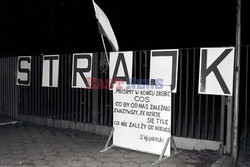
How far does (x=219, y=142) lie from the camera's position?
518 centimetres

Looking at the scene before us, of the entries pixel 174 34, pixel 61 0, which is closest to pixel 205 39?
pixel 174 34

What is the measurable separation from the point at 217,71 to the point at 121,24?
63.3 feet

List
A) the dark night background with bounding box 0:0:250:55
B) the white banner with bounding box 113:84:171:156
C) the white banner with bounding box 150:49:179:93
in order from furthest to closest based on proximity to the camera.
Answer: the dark night background with bounding box 0:0:250:55 < the white banner with bounding box 150:49:179:93 < the white banner with bounding box 113:84:171:156

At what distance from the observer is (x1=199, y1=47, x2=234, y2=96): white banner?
Answer: 4.87 meters

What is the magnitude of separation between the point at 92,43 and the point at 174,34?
9.00 meters

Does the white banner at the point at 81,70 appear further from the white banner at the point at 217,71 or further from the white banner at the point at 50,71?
the white banner at the point at 217,71

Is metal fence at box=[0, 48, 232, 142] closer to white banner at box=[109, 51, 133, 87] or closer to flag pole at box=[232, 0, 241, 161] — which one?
white banner at box=[109, 51, 133, 87]

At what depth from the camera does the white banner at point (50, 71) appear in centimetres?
739

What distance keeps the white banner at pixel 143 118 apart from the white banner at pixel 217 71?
0.93 meters

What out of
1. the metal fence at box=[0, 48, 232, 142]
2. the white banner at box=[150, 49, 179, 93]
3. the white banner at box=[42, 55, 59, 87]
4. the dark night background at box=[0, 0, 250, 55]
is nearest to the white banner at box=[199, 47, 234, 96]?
the white banner at box=[150, 49, 179, 93]

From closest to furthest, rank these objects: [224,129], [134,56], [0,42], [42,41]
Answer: [224,129] < [134,56] < [0,42] < [42,41]

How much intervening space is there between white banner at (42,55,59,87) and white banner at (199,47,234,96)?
13.3 feet

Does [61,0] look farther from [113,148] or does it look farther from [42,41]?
[113,148]

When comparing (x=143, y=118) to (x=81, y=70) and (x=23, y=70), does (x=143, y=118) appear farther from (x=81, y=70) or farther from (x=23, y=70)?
(x=23, y=70)
